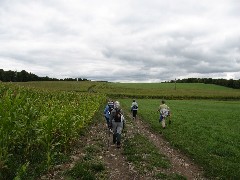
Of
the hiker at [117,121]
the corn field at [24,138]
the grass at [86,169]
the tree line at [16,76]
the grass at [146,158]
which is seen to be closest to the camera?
the corn field at [24,138]

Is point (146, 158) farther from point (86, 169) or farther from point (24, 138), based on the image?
point (24, 138)

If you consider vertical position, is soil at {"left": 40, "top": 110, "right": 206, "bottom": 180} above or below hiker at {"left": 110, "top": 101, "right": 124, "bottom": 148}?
below

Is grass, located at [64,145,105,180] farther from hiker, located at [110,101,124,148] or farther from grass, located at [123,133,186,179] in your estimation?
hiker, located at [110,101,124,148]

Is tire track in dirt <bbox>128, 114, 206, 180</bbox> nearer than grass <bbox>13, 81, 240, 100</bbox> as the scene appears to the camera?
Yes

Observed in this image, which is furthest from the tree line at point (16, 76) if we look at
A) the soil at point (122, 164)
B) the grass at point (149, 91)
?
the soil at point (122, 164)

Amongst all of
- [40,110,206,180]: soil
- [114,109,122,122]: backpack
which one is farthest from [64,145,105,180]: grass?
[114,109,122,122]: backpack

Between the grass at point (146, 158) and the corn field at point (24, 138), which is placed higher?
the corn field at point (24, 138)

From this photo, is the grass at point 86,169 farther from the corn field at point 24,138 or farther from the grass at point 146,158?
the grass at point 146,158

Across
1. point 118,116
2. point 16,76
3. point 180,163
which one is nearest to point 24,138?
point 118,116

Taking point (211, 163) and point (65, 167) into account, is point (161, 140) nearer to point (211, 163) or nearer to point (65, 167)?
point (211, 163)

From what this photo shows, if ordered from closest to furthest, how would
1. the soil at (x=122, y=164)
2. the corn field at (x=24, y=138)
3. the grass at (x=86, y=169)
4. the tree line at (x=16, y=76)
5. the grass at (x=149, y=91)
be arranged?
1. the corn field at (x=24, y=138)
2. the grass at (x=86, y=169)
3. the soil at (x=122, y=164)
4. the grass at (x=149, y=91)
5. the tree line at (x=16, y=76)

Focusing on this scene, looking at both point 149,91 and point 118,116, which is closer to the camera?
point 118,116

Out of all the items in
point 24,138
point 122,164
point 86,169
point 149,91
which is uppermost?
point 24,138

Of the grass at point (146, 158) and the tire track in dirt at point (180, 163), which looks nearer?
the grass at point (146, 158)
